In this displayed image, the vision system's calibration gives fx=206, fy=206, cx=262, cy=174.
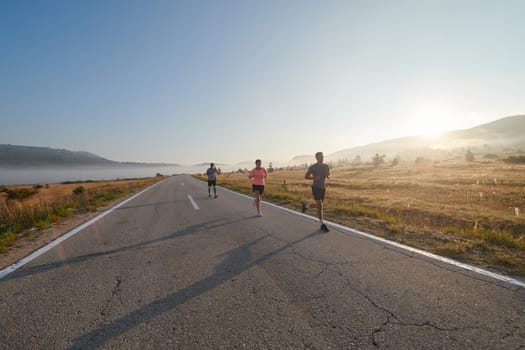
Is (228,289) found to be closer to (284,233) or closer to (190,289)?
(190,289)

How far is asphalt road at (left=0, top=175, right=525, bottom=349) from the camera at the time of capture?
6.51 feet

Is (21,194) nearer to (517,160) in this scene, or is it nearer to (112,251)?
(112,251)

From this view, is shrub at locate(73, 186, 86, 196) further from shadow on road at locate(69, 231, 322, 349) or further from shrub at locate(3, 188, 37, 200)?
shadow on road at locate(69, 231, 322, 349)

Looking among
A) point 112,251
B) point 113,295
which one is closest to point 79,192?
point 112,251

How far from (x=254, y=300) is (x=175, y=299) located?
1017 millimetres

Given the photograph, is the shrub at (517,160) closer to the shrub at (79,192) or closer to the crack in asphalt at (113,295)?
the crack in asphalt at (113,295)

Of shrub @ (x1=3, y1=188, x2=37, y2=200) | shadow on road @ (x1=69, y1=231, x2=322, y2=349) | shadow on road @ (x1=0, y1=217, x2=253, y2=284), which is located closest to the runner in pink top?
shadow on road @ (x1=0, y1=217, x2=253, y2=284)

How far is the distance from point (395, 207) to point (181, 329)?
10760 mm

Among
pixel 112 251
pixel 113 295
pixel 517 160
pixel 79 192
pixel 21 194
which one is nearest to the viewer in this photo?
pixel 113 295

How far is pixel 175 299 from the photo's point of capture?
2645 millimetres

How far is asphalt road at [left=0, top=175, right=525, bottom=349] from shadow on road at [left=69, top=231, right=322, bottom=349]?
0.04 feet

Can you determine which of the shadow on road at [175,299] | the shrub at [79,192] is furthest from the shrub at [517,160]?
the shrub at [79,192]

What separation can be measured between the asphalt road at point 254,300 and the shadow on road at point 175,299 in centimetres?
1

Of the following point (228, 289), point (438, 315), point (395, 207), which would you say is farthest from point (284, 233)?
point (395, 207)
